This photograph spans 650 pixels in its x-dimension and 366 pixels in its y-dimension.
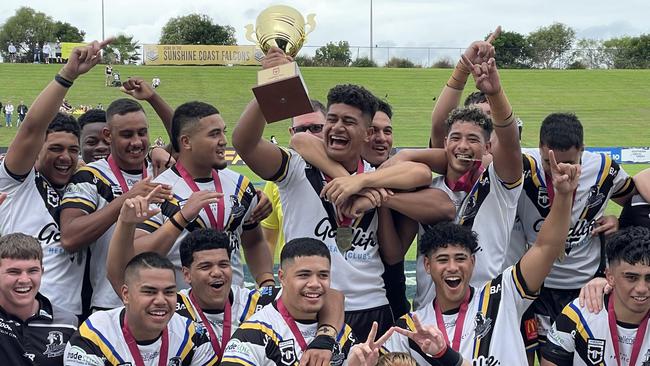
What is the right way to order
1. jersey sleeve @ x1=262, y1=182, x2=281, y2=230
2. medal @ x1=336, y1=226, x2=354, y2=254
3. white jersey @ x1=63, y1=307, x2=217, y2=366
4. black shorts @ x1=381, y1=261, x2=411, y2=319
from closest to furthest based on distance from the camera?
1. white jersey @ x1=63, y1=307, x2=217, y2=366
2. medal @ x1=336, y1=226, x2=354, y2=254
3. black shorts @ x1=381, y1=261, x2=411, y2=319
4. jersey sleeve @ x1=262, y1=182, x2=281, y2=230

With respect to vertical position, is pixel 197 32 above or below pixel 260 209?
above

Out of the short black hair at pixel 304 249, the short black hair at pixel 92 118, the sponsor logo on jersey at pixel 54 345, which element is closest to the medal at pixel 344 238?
the short black hair at pixel 304 249

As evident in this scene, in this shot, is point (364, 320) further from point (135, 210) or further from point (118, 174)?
point (118, 174)

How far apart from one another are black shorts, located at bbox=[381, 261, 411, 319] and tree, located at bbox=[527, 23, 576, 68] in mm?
60833

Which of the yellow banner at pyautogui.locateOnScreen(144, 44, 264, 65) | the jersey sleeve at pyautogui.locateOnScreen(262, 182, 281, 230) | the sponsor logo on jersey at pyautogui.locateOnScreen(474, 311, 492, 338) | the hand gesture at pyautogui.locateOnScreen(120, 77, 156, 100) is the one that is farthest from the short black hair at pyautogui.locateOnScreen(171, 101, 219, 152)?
the yellow banner at pyautogui.locateOnScreen(144, 44, 264, 65)

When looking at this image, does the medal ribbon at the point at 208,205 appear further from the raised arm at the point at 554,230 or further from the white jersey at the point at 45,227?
the raised arm at the point at 554,230

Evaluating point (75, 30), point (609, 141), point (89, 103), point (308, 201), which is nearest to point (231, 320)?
point (308, 201)

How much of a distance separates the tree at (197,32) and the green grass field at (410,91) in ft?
47.0

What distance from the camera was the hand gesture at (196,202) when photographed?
446 centimetres

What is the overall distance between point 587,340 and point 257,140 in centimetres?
218

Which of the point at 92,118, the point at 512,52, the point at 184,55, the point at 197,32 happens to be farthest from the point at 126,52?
the point at 92,118

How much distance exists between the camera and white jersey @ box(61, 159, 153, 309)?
15.8 feet

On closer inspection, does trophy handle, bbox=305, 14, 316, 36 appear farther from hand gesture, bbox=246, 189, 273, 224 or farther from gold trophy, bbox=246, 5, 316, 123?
hand gesture, bbox=246, 189, 273, 224

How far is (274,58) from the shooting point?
14.5ft
